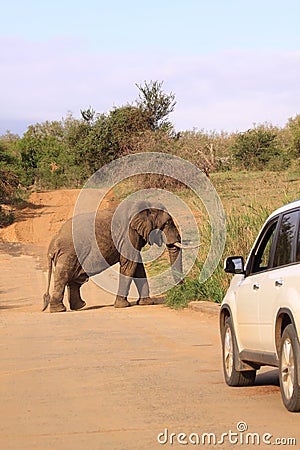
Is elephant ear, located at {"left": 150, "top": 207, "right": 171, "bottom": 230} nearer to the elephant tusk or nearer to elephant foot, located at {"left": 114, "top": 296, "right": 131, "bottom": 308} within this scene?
the elephant tusk

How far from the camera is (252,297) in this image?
27.8 feet

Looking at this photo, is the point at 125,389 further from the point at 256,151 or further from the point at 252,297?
the point at 256,151

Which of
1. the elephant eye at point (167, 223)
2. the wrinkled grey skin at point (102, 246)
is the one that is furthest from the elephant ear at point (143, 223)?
the elephant eye at point (167, 223)

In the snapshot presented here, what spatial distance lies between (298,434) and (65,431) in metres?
1.80

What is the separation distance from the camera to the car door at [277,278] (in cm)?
752

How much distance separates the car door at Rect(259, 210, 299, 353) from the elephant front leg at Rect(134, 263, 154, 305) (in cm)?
1246

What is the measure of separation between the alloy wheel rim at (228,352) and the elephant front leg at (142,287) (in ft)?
36.2

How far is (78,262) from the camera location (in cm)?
Result: 2172

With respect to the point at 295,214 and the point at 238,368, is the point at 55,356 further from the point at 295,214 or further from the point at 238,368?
the point at 295,214

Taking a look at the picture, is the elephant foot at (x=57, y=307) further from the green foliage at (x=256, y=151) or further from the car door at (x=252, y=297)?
the green foliage at (x=256, y=151)

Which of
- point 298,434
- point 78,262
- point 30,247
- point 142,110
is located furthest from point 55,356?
point 142,110

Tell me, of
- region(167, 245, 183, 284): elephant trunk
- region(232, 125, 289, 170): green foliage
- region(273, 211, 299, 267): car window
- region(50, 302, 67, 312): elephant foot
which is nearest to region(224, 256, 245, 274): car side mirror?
region(273, 211, 299, 267): car window

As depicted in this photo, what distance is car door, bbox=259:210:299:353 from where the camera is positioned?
752 cm

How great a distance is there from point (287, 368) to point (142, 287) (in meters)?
13.5
